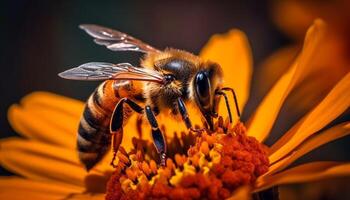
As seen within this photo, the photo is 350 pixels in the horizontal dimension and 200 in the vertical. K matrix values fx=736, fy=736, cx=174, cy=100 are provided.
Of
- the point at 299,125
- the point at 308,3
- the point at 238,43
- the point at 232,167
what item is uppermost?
the point at 308,3

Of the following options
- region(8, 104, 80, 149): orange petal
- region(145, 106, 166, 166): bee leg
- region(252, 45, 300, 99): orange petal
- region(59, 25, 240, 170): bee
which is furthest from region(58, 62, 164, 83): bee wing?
region(252, 45, 300, 99): orange petal

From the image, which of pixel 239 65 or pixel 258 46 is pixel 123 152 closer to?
pixel 239 65

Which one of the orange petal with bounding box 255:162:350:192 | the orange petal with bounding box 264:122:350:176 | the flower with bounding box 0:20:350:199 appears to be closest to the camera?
the orange petal with bounding box 255:162:350:192

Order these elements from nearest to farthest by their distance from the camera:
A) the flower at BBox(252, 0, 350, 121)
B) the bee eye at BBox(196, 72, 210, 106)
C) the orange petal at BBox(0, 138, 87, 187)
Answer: the bee eye at BBox(196, 72, 210, 106) → the orange petal at BBox(0, 138, 87, 187) → the flower at BBox(252, 0, 350, 121)

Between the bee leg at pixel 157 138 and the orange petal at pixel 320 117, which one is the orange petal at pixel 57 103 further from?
the orange petal at pixel 320 117

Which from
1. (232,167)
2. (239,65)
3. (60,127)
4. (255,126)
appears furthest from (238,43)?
(232,167)

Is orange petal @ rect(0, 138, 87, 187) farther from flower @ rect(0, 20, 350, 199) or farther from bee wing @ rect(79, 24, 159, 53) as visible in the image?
bee wing @ rect(79, 24, 159, 53)

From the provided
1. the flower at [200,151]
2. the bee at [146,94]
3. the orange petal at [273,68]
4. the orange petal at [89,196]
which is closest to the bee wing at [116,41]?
the bee at [146,94]
